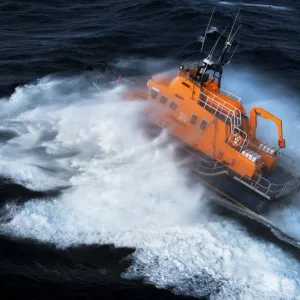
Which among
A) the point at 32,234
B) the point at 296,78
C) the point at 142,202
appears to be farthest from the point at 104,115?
the point at 296,78

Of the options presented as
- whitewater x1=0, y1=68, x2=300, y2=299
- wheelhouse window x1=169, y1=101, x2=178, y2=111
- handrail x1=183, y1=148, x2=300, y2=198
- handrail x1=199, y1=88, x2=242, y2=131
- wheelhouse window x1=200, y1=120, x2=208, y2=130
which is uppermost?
handrail x1=199, y1=88, x2=242, y2=131

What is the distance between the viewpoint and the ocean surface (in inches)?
451

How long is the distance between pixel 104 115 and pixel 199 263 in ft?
23.9

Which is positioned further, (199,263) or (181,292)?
(199,263)

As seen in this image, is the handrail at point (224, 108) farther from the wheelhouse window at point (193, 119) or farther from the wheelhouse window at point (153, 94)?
the wheelhouse window at point (153, 94)

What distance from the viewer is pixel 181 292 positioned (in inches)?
440

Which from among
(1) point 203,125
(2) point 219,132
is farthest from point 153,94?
(2) point 219,132

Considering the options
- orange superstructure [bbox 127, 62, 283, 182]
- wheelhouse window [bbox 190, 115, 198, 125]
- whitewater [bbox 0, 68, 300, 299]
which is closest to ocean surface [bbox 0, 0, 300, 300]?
whitewater [bbox 0, 68, 300, 299]

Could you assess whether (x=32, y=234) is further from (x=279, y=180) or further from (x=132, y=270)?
(x=279, y=180)

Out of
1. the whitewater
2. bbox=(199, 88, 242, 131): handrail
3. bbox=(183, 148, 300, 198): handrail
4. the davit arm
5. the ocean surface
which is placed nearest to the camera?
the ocean surface

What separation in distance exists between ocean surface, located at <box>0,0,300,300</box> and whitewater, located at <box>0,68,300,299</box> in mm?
36

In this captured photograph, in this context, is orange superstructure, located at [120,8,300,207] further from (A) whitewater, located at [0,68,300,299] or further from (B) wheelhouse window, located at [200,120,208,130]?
(A) whitewater, located at [0,68,300,299]

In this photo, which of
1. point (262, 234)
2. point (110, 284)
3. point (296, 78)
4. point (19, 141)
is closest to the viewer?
point (110, 284)

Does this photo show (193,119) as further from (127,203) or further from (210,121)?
(127,203)
